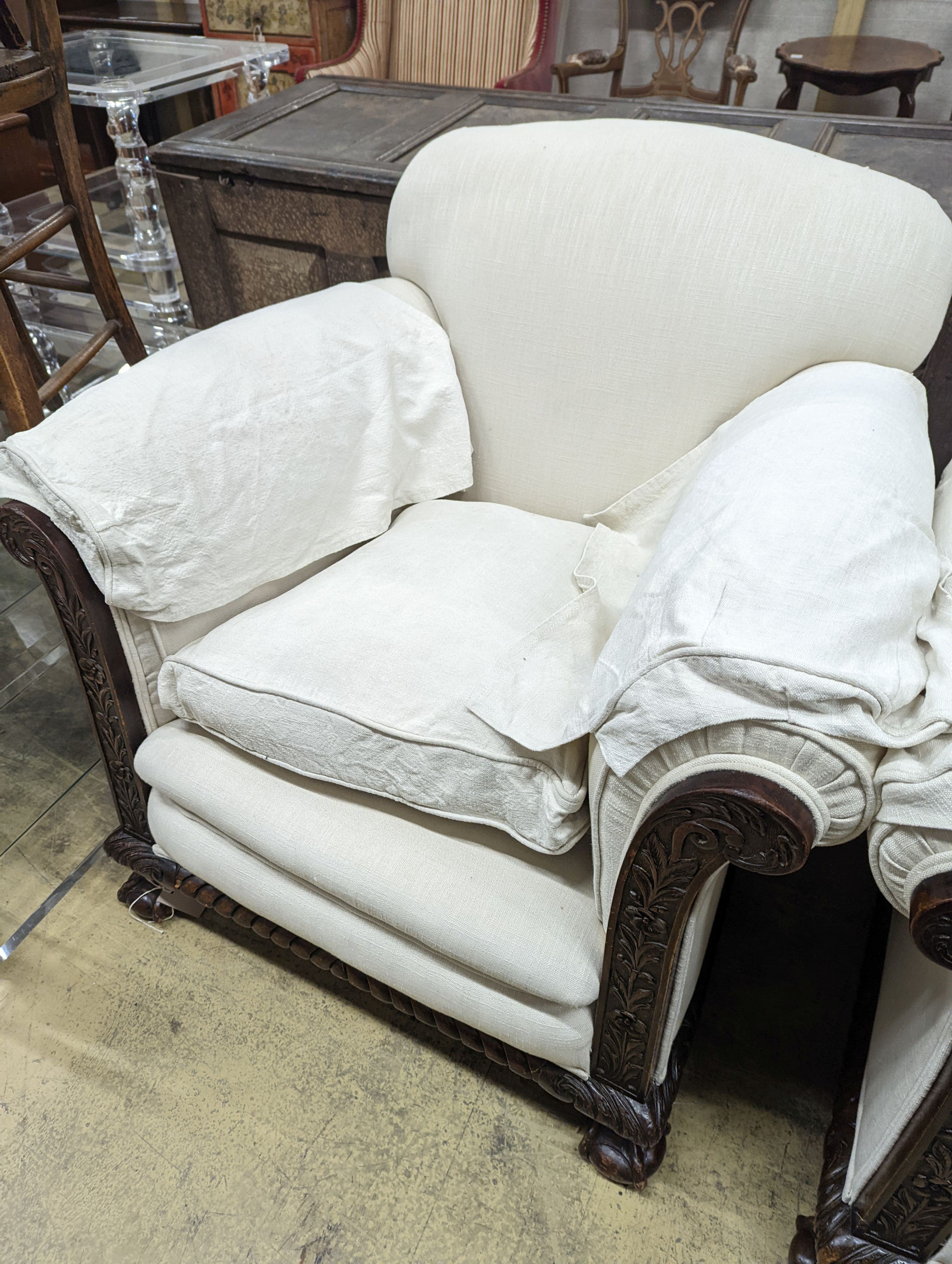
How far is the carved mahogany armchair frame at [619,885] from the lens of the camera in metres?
0.55

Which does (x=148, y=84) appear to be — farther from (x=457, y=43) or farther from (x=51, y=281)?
(x=457, y=43)

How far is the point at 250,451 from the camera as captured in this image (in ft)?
2.96

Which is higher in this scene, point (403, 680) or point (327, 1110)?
point (403, 680)

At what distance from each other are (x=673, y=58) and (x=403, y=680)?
3.31 metres

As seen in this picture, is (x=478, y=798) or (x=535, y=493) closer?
(x=478, y=798)

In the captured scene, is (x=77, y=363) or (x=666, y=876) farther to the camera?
(x=77, y=363)

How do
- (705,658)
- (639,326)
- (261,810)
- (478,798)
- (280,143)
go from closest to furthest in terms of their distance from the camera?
(705,658), (478,798), (261,810), (639,326), (280,143)

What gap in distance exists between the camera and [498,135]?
3.47ft

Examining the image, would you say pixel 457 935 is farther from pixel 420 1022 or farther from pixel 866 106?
pixel 866 106

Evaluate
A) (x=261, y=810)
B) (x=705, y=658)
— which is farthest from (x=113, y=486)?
(x=705, y=658)

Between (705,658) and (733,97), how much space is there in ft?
10.9

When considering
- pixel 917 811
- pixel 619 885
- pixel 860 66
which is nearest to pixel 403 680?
pixel 619 885

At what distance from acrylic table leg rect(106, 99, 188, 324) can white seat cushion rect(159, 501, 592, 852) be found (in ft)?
5.24

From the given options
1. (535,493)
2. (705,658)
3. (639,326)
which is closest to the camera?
(705,658)
